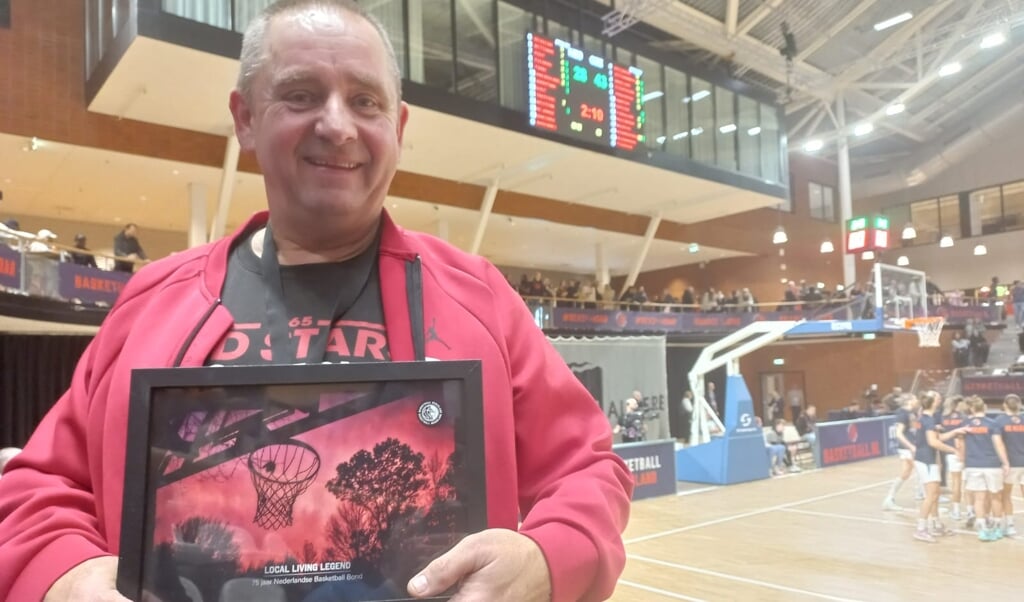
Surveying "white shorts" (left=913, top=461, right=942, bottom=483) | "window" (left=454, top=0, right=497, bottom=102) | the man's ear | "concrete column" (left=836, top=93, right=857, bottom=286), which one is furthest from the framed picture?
"concrete column" (left=836, top=93, right=857, bottom=286)

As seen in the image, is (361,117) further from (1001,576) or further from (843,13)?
(843,13)

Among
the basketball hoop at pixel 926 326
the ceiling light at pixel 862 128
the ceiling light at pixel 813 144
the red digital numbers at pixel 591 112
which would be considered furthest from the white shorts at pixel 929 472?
the ceiling light at pixel 813 144

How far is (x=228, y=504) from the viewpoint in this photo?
3.18 feet

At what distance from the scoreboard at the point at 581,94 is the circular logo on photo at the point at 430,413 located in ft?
48.3

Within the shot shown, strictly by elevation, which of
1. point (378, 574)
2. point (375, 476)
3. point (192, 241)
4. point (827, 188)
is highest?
point (827, 188)

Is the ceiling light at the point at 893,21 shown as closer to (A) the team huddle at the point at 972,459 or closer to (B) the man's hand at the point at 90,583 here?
(A) the team huddle at the point at 972,459

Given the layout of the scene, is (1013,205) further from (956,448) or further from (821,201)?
(956,448)

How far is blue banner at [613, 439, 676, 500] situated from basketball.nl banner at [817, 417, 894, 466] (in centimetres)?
508

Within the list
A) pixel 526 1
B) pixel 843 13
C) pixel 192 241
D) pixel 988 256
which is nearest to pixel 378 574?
pixel 192 241

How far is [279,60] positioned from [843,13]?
79.0 feet

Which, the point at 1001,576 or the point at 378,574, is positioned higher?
the point at 378,574

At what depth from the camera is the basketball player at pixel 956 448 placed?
380 inches

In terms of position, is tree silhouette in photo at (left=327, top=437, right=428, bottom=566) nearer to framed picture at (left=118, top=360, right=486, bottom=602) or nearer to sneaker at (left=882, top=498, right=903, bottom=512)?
framed picture at (left=118, top=360, right=486, bottom=602)

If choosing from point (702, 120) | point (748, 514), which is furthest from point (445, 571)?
point (702, 120)
